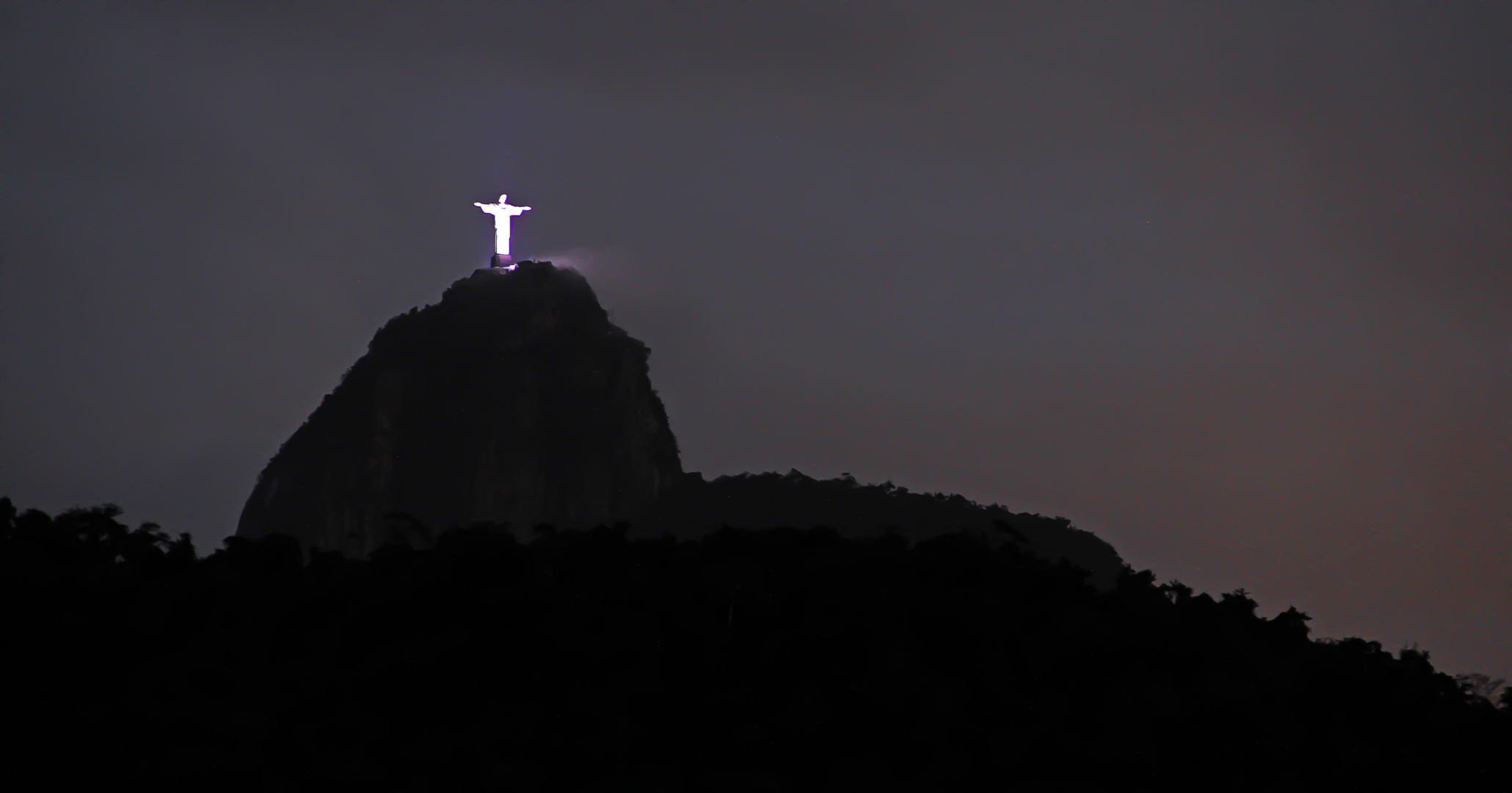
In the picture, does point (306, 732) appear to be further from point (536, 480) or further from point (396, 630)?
point (536, 480)

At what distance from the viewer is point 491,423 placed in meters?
107

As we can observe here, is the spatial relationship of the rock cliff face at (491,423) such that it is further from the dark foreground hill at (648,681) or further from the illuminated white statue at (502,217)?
the dark foreground hill at (648,681)

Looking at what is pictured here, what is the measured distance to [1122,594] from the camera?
4938 millimetres

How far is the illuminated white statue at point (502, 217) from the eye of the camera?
252 ft

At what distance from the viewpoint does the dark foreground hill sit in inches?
148

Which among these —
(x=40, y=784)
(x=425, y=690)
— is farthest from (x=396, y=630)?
(x=40, y=784)

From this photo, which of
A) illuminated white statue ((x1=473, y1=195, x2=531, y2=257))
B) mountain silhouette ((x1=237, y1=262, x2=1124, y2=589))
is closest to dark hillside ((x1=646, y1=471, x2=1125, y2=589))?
mountain silhouette ((x1=237, y1=262, x2=1124, y2=589))

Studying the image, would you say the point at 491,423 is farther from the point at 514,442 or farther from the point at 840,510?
the point at 840,510

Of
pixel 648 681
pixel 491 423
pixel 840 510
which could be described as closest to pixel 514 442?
pixel 491 423

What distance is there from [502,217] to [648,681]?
248 ft

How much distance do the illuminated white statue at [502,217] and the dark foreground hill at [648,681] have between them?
73776 millimetres

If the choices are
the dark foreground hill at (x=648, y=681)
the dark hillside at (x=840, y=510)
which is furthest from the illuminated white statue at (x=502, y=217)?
the dark foreground hill at (x=648, y=681)

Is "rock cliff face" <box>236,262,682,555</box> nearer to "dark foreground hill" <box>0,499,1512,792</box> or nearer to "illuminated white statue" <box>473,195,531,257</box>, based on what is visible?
"illuminated white statue" <box>473,195,531,257</box>

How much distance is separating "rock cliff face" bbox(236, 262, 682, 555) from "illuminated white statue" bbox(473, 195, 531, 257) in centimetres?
2909
